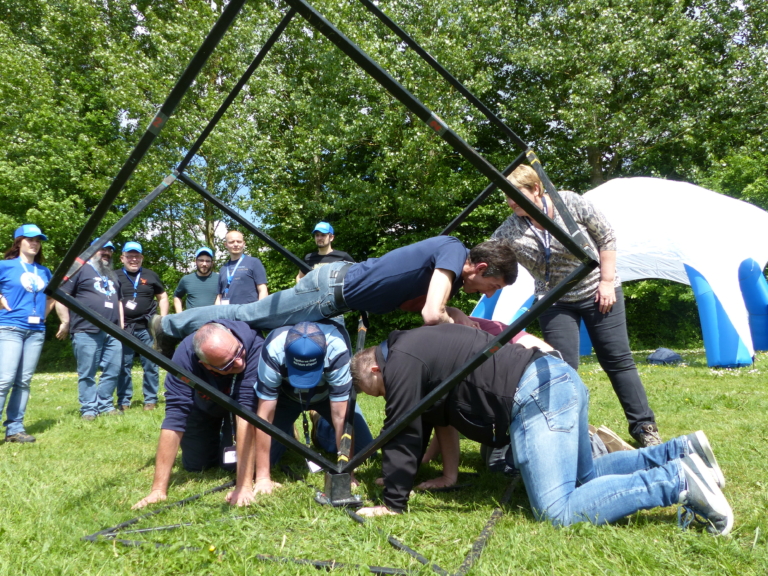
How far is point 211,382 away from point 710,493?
256cm

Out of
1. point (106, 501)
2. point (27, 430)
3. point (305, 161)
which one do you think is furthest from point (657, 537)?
point (305, 161)

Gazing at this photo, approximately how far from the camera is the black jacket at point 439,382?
2.61 meters

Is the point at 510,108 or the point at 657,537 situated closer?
the point at 657,537

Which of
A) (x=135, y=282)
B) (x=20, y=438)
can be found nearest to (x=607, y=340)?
(x=20, y=438)

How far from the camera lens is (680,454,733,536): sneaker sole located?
2.19m

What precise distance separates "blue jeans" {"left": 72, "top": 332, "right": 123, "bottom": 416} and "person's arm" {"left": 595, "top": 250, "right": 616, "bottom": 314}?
195 inches

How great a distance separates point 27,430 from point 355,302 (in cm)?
405

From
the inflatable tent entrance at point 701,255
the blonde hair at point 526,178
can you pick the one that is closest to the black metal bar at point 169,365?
the blonde hair at point 526,178

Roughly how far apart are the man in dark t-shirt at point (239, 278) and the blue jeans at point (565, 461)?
13.0ft

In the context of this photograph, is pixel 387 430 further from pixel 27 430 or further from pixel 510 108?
pixel 510 108

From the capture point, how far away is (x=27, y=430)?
5.39 meters

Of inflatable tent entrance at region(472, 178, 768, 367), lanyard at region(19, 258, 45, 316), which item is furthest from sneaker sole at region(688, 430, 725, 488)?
inflatable tent entrance at region(472, 178, 768, 367)

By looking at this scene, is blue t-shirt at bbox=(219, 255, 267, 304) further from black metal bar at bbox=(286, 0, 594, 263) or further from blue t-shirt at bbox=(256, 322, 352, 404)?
black metal bar at bbox=(286, 0, 594, 263)

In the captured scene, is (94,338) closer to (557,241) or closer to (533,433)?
(557,241)
